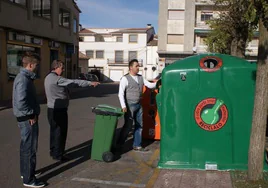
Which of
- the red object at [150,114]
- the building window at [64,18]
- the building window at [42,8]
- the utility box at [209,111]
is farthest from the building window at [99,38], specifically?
the utility box at [209,111]

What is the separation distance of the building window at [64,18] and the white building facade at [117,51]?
91.2ft

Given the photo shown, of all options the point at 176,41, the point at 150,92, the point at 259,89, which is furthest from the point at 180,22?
the point at 259,89

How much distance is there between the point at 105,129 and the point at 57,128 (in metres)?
0.83

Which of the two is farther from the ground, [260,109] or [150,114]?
[260,109]

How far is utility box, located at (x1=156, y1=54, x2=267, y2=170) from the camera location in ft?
16.1

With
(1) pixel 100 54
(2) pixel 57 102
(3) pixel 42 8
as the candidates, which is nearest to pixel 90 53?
(1) pixel 100 54

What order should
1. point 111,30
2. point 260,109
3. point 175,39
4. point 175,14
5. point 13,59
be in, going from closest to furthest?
point 260,109
point 13,59
point 175,14
point 175,39
point 111,30

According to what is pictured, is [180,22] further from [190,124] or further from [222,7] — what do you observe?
[190,124]

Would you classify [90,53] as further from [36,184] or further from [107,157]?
[36,184]

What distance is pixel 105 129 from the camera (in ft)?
18.6

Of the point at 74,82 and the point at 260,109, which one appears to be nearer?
the point at 260,109

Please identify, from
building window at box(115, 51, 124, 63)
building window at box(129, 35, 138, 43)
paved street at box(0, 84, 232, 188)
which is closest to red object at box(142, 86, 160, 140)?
paved street at box(0, 84, 232, 188)

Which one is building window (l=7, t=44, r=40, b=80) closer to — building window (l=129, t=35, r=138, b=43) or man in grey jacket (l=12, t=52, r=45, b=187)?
man in grey jacket (l=12, t=52, r=45, b=187)

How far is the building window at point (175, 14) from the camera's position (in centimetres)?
4291
